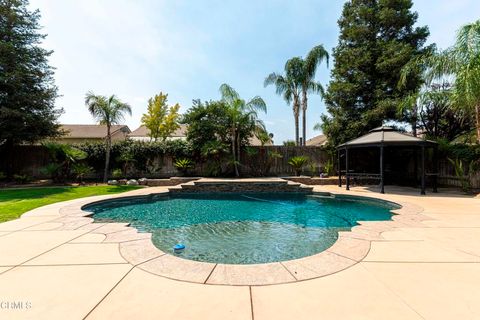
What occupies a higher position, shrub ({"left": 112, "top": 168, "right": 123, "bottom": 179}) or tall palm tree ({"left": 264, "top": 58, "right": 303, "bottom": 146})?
tall palm tree ({"left": 264, "top": 58, "right": 303, "bottom": 146})

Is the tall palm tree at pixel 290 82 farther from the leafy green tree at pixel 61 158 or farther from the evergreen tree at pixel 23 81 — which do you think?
the evergreen tree at pixel 23 81

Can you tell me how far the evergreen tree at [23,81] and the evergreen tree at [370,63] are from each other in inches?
659

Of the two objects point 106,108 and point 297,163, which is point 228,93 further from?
point 106,108

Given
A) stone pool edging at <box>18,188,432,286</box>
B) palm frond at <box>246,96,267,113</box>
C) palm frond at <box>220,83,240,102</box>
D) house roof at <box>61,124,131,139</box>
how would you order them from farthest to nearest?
1. house roof at <box>61,124,131,139</box>
2. palm frond at <box>220,83,240,102</box>
3. palm frond at <box>246,96,267,113</box>
4. stone pool edging at <box>18,188,432,286</box>

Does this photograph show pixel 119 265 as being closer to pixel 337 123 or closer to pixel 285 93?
pixel 337 123

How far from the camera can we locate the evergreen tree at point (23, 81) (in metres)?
12.3

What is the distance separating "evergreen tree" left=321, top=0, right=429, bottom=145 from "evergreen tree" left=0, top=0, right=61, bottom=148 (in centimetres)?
1673

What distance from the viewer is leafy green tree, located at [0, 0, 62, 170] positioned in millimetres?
12312

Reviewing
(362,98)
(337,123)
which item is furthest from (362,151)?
(362,98)

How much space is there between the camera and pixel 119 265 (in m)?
2.79

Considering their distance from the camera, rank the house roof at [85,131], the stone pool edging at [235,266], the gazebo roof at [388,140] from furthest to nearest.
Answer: the house roof at [85,131], the gazebo roof at [388,140], the stone pool edging at [235,266]

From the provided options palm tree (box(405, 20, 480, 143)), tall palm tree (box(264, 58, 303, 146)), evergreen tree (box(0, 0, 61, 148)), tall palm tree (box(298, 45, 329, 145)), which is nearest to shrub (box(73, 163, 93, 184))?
evergreen tree (box(0, 0, 61, 148))

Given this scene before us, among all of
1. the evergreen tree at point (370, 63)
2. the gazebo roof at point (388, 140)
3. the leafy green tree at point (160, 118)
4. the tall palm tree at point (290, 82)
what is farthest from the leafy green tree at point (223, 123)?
the leafy green tree at point (160, 118)

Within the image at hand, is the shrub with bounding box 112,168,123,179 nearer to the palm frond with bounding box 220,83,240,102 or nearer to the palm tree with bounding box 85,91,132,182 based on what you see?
the palm tree with bounding box 85,91,132,182
